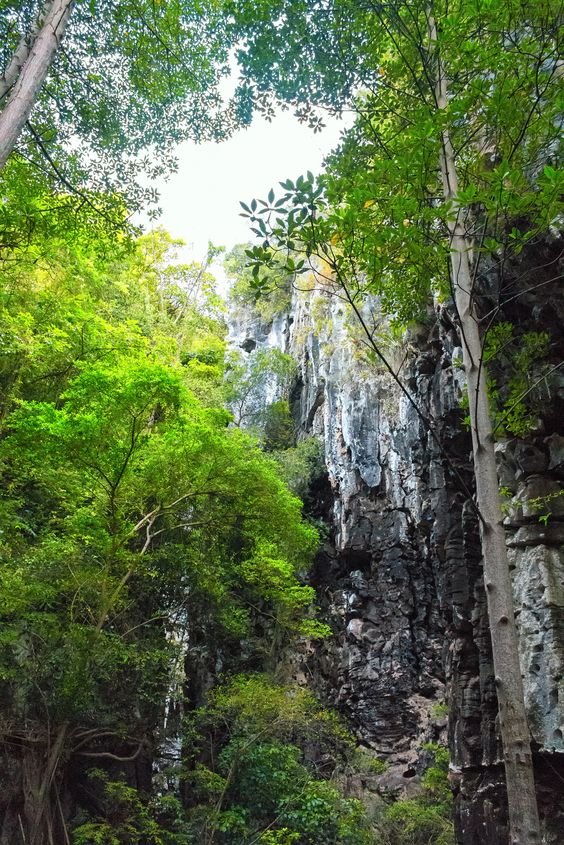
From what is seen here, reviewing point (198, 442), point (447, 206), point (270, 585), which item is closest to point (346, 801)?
point (270, 585)

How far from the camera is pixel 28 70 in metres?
3.98

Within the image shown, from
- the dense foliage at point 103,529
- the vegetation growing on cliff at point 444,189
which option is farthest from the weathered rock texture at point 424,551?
the dense foliage at point 103,529

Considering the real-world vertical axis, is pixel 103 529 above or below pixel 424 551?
below

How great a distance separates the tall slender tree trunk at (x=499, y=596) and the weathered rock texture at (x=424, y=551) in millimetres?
205

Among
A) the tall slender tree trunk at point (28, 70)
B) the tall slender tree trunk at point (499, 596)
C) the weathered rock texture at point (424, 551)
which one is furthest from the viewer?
the weathered rock texture at point (424, 551)

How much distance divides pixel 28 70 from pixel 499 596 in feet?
14.9

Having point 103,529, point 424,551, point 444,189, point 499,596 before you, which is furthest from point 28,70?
point 424,551

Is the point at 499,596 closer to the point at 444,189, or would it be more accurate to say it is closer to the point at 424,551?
the point at 444,189

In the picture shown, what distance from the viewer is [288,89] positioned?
5.22m

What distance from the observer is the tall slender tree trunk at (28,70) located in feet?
12.0

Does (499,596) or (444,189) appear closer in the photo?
(499,596)

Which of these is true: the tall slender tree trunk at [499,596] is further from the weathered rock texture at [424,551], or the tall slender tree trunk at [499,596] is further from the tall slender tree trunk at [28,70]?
the tall slender tree trunk at [28,70]

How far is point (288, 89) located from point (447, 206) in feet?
9.68

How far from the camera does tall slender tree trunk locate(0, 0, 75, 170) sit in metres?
3.67
